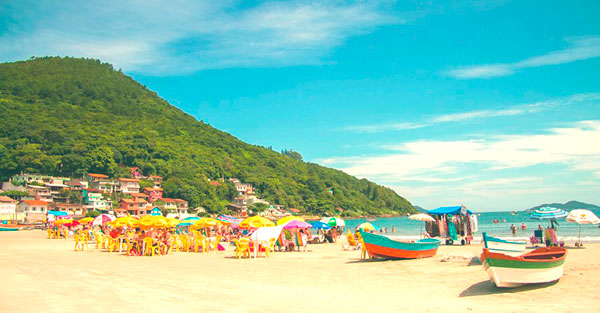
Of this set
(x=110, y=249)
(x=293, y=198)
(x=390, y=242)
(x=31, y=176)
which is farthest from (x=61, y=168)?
(x=390, y=242)

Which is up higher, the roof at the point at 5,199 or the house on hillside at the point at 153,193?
the house on hillside at the point at 153,193

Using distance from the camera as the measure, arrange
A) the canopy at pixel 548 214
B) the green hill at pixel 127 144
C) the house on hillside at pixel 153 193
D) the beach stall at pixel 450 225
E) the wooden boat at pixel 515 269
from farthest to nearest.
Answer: the green hill at pixel 127 144 → the house on hillside at pixel 153 193 → the beach stall at pixel 450 225 → the canopy at pixel 548 214 → the wooden boat at pixel 515 269

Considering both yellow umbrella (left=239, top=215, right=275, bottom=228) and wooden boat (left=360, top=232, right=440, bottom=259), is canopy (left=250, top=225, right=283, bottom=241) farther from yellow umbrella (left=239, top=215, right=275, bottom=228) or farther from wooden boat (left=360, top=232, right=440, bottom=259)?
wooden boat (left=360, top=232, right=440, bottom=259)

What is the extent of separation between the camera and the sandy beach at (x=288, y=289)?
734cm

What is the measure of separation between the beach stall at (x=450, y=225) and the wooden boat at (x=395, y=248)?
6.38 m

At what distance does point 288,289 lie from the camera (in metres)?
9.70

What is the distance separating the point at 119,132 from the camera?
10219 centimetres

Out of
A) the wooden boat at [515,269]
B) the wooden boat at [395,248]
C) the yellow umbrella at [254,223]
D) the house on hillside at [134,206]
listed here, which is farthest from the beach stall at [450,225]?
the house on hillside at [134,206]

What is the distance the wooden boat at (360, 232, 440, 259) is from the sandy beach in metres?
0.84

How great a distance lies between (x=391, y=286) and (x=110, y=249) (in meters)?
15.1

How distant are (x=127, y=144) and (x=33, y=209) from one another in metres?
32.4

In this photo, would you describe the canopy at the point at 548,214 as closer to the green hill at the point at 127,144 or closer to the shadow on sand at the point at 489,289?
the shadow on sand at the point at 489,289

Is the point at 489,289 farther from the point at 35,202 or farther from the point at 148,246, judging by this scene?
the point at 35,202

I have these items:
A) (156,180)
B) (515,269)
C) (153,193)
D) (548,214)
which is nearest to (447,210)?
(548,214)
